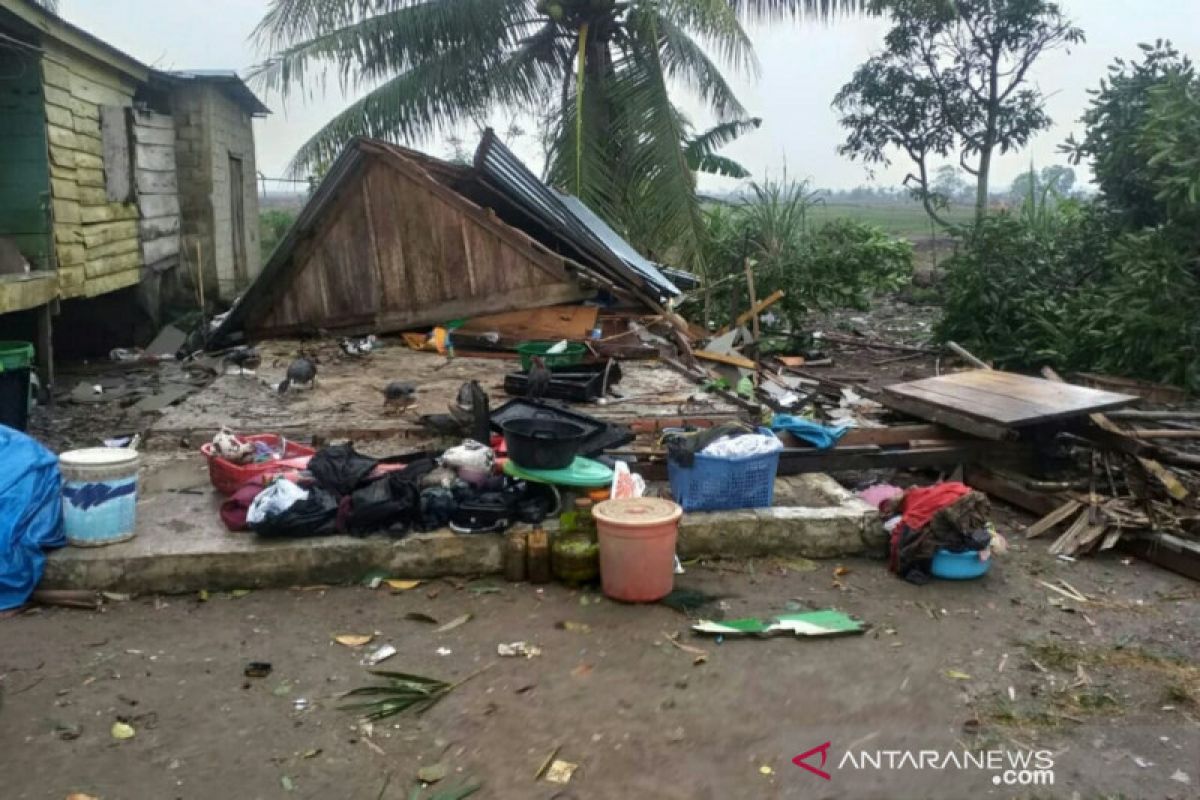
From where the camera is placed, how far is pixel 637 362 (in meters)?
8.77

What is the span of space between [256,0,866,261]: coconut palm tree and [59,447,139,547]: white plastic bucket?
9.09m

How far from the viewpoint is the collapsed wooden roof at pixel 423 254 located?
959cm

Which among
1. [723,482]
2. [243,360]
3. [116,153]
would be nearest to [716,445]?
[723,482]

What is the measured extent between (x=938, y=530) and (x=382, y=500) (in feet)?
8.82

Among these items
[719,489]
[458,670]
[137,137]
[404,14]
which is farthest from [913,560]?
[404,14]

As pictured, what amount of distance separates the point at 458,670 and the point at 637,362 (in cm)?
537

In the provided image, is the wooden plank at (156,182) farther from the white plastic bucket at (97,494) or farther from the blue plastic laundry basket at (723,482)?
the blue plastic laundry basket at (723,482)

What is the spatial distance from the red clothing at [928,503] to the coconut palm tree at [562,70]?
8.27m

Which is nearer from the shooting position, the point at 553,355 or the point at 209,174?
the point at 553,355

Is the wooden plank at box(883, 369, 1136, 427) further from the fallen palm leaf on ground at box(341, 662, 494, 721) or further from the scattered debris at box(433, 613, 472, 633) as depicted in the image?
the fallen palm leaf on ground at box(341, 662, 494, 721)

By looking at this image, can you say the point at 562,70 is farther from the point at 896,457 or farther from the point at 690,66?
the point at 896,457

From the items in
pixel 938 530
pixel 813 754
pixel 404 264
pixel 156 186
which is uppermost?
pixel 156 186

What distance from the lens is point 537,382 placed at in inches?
268

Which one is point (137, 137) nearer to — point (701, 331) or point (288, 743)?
point (701, 331)
